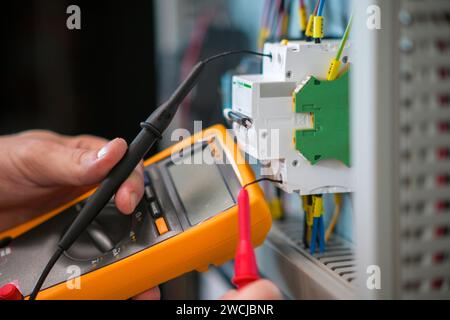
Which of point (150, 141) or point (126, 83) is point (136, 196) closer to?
point (150, 141)

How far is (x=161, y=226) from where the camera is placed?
1.89 feet

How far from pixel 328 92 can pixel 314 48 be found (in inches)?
1.9

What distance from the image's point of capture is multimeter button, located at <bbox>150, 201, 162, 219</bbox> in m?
0.60

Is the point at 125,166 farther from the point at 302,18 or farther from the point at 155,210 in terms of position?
the point at 302,18

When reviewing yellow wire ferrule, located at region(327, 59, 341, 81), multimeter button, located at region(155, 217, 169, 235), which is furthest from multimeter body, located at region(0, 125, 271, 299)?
yellow wire ferrule, located at region(327, 59, 341, 81)

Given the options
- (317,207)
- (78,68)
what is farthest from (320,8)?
(78,68)

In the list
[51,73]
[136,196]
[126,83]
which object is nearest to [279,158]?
[136,196]

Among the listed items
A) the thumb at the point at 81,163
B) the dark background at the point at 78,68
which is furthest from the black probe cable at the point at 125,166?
the dark background at the point at 78,68

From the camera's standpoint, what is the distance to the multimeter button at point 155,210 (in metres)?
0.60

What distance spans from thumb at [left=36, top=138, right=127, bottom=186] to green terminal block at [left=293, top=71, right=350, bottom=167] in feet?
0.64

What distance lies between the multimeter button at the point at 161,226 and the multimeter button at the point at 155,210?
10 millimetres
